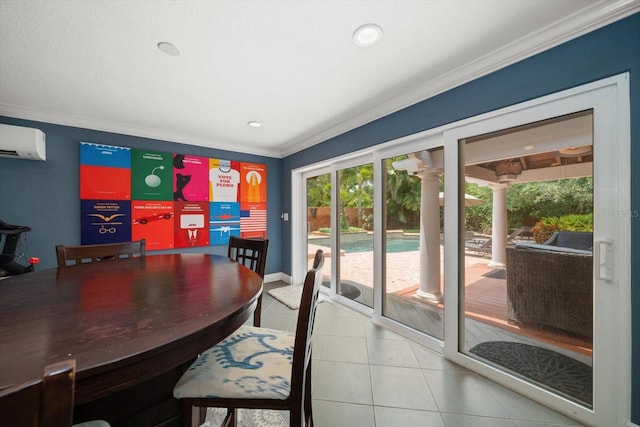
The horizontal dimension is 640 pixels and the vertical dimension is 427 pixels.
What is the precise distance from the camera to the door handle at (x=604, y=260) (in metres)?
1.33

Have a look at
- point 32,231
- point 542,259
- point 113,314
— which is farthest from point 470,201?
point 32,231

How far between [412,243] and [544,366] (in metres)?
1.37

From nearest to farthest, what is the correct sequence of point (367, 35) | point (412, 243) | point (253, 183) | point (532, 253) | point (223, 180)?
point (367, 35) < point (532, 253) < point (412, 243) < point (223, 180) < point (253, 183)

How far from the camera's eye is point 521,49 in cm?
160

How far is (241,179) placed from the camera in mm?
3965

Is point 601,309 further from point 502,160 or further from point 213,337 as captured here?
point 213,337

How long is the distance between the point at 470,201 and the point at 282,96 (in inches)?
77.7

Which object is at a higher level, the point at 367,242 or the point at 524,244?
the point at 524,244

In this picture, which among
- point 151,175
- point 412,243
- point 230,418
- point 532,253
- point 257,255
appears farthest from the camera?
point 151,175

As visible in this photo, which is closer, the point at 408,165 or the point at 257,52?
the point at 257,52

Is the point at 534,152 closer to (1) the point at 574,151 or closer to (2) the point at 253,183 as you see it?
(1) the point at 574,151

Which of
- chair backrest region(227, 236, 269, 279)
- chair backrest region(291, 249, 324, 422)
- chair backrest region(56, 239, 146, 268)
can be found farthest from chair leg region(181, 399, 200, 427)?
chair backrest region(56, 239, 146, 268)

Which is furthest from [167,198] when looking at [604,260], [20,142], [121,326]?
[604,260]

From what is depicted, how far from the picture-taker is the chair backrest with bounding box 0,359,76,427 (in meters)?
0.31
